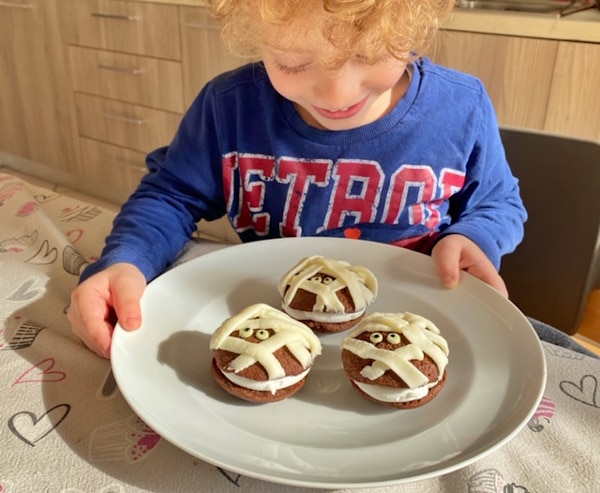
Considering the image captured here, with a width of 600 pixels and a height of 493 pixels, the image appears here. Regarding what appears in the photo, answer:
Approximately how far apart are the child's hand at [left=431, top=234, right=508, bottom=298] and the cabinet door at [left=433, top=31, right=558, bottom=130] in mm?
934

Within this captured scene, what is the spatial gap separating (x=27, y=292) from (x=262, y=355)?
342mm

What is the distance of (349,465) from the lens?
18.8 inches

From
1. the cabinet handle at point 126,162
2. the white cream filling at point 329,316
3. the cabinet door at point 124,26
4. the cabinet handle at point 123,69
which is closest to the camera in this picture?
the white cream filling at point 329,316

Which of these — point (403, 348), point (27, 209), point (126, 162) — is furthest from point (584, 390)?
point (126, 162)

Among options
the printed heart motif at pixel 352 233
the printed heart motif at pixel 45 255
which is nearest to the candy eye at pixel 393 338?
the printed heart motif at pixel 352 233

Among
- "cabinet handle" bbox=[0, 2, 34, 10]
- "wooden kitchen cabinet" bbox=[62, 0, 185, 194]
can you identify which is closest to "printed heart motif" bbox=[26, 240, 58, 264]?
"wooden kitchen cabinet" bbox=[62, 0, 185, 194]

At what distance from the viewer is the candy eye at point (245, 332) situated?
0.59 metres

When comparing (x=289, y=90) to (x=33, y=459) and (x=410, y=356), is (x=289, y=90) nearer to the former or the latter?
(x=410, y=356)

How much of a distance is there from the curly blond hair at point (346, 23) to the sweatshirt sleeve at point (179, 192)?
0.25 meters

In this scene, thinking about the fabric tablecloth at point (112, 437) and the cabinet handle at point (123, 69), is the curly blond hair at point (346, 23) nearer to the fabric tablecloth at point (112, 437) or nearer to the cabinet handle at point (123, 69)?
the fabric tablecloth at point (112, 437)

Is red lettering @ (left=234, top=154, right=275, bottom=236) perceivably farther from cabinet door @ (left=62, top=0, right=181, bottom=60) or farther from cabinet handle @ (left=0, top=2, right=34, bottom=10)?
cabinet handle @ (left=0, top=2, right=34, bottom=10)

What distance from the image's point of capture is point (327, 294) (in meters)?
0.68

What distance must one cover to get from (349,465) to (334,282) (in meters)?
0.25

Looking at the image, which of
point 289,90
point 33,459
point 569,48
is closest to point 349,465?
point 33,459
